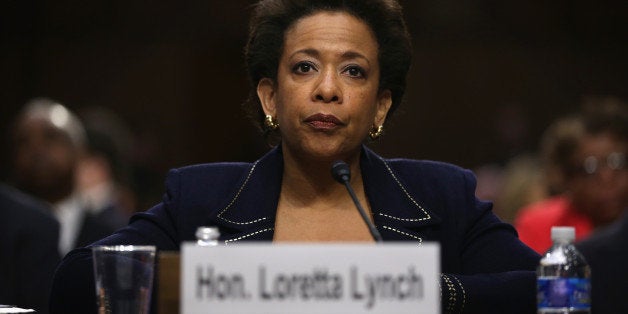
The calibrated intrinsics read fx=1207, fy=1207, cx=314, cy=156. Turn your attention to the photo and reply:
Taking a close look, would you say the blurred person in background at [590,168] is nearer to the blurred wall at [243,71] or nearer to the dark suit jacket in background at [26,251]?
the dark suit jacket in background at [26,251]

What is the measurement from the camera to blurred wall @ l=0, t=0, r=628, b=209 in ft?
31.0

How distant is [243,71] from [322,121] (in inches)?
254

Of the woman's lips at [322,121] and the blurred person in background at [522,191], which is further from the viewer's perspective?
the blurred person in background at [522,191]

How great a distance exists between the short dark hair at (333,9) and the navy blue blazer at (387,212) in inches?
8.8

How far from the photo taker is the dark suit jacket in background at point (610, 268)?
3.78m

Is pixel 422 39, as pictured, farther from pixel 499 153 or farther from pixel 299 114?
pixel 299 114

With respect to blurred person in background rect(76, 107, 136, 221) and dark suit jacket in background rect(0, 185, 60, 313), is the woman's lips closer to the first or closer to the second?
dark suit jacket in background rect(0, 185, 60, 313)

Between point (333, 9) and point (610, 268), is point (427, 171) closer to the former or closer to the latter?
point (333, 9)

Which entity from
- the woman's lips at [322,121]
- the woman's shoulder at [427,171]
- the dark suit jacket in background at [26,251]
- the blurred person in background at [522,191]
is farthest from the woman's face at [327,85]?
the blurred person in background at [522,191]

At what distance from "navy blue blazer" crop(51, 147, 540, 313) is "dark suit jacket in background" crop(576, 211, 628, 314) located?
2.01 feet

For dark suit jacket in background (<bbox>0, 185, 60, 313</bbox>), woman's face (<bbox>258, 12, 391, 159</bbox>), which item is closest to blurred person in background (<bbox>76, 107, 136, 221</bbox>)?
dark suit jacket in background (<bbox>0, 185, 60, 313</bbox>)

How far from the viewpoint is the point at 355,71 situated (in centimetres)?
322

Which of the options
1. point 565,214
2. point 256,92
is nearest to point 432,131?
point 565,214

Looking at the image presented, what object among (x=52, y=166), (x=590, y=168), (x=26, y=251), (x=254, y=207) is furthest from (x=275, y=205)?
(x=52, y=166)
